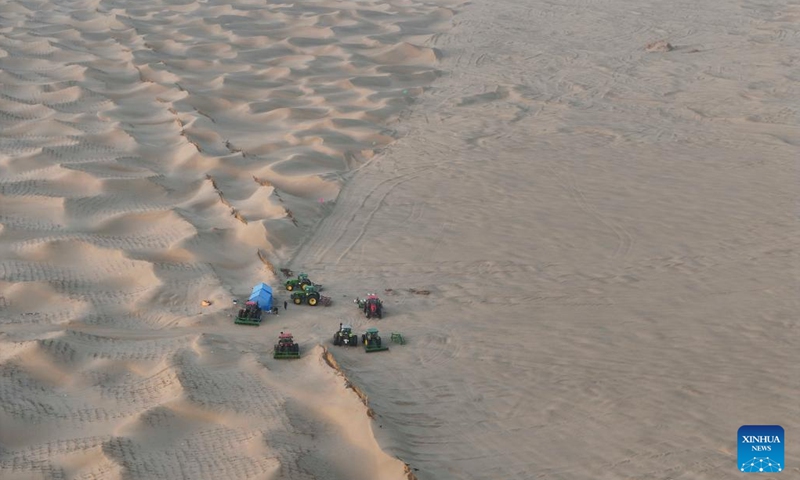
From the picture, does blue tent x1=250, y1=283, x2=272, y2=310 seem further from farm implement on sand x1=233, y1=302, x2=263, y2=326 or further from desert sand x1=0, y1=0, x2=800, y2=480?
desert sand x1=0, y1=0, x2=800, y2=480

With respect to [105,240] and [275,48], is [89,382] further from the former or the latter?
[275,48]

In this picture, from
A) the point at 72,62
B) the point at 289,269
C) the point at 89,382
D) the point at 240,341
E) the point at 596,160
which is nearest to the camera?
the point at 89,382

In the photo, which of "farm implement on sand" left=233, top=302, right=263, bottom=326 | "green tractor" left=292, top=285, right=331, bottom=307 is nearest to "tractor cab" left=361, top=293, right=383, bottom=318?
"green tractor" left=292, top=285, right=331, bottom=307

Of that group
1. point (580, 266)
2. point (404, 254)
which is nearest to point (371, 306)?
point (404, 254)

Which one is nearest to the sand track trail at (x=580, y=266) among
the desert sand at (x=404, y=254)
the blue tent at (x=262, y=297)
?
the desert sand at (x=404, y=254)

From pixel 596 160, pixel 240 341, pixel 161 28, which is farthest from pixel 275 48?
pixel 240 341

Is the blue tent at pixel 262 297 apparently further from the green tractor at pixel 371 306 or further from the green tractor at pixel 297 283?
the green tractor at pixel 371 306

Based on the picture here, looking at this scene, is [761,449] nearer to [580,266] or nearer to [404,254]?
[580,266]

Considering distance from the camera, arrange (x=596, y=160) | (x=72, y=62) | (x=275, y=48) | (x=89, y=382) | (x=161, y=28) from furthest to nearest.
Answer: (x=161, y=28)
(x=275, y=48)
(x=72, y=62)
(x=596, y=160)
(x=89, y=382)
